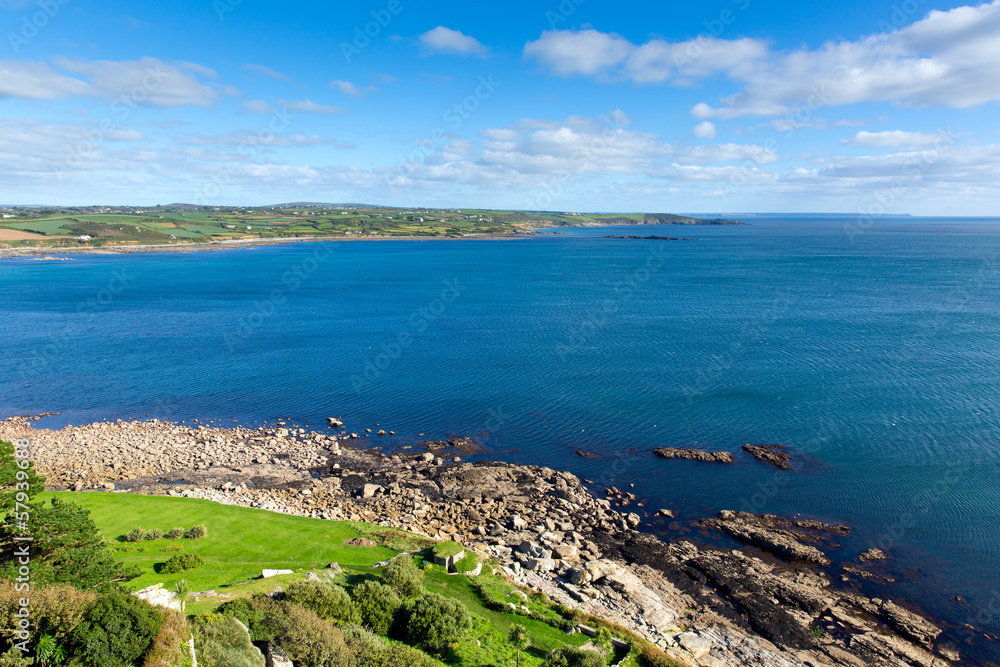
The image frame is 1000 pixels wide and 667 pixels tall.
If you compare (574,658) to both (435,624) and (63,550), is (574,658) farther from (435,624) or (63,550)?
(63,550)

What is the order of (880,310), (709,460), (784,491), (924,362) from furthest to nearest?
(880,310) → (924,362) → (709,460) → (784,491)

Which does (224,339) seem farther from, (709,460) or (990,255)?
(990,255)

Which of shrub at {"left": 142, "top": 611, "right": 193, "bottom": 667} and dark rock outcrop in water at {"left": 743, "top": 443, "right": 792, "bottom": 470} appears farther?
dark rock outcrop in water at {"left": 743, "top": 443, "right": 792, "bottom": 470}

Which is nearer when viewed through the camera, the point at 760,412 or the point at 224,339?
the point at 760,412

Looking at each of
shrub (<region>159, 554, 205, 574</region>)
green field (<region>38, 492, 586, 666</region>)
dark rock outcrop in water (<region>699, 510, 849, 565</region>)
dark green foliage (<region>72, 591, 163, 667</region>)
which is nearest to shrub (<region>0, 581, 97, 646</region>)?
dark green foliage (<region>72, 591, 163, 667</region>)

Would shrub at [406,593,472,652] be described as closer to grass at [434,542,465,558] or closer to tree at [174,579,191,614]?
grass at [434,542,465,558]

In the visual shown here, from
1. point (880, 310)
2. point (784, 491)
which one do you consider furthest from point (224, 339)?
point (880, 310)

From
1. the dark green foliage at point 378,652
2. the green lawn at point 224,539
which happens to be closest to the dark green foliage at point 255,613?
the dark green foliage at point 378,652
